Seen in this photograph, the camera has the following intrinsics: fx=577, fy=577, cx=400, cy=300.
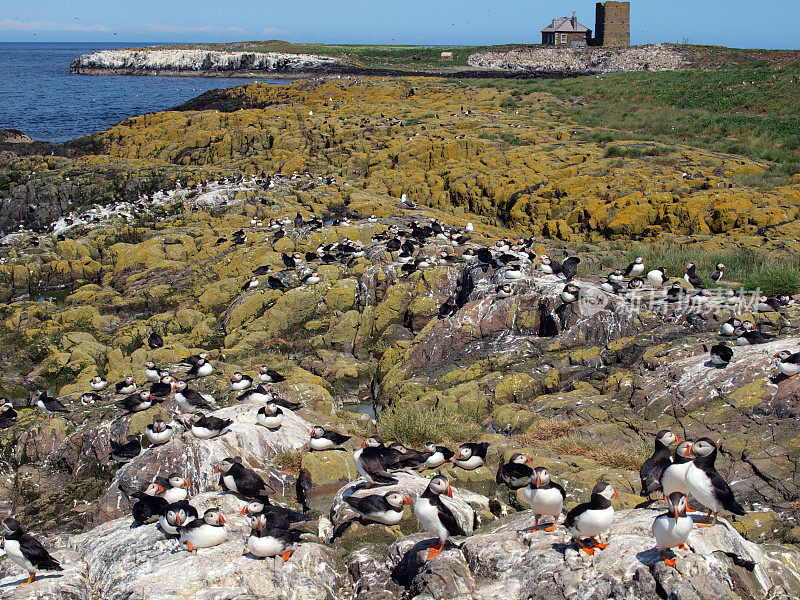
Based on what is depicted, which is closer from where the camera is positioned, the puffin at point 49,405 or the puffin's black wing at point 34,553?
the puffin's black wing at point 34,553

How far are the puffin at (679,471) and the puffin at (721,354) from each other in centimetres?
550

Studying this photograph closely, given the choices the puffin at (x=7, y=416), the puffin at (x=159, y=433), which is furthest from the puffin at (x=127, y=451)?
the puffin at (x=7, y=416)

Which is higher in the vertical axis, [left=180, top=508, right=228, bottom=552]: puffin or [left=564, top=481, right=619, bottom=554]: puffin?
[left=564, top=481, right=619, bottom=554]: puffin

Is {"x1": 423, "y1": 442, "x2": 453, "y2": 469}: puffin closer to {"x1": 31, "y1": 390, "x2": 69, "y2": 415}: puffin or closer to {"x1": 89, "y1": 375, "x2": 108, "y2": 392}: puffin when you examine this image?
{"x1": 31, "y1": 390, "x2": 69, "y2": 415}: puffin

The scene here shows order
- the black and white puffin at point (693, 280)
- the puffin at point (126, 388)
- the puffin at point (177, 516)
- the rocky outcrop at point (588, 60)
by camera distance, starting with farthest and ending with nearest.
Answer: the rocky outcrop at point (588, 60), the black and white puffin at point (693, 280), the puffin at point (126, 388), the puffin at point (177, 516)

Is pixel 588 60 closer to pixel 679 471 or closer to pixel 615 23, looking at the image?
pixel 615 23

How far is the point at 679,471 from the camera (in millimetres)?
7789

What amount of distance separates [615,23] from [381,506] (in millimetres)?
111528

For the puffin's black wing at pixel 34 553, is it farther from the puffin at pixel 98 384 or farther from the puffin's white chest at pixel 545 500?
the puffin at pixel 98 384

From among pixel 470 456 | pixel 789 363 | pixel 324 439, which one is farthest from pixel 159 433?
pixel 789 363

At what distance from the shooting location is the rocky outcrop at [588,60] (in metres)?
92.8

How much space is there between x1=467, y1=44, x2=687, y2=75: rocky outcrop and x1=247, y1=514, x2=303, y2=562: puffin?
9493 centimetres

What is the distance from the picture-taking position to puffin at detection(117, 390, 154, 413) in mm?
13477

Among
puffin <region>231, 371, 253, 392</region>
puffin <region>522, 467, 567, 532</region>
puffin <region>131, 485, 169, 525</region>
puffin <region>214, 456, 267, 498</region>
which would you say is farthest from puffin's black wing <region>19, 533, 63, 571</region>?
puffin <region>231, 371, 253, 392</region>
